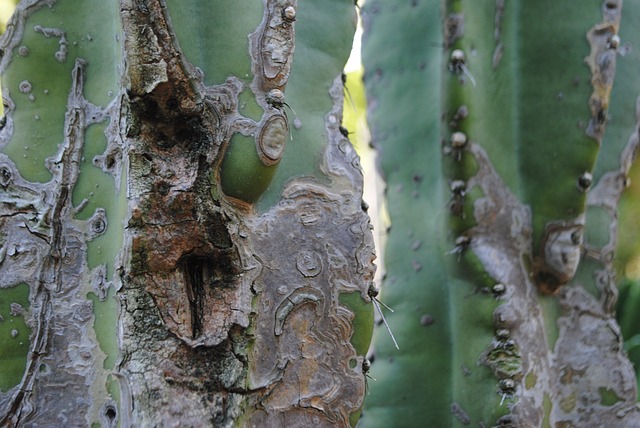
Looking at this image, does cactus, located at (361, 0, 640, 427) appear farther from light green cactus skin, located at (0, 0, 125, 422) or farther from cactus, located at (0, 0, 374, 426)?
light green cactus skin, located at (0, 0, 125, 422)

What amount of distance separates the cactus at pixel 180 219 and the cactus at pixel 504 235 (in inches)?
11.2

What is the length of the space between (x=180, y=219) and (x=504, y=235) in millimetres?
606

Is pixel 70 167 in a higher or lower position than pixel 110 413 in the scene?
higher

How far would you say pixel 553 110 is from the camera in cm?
107

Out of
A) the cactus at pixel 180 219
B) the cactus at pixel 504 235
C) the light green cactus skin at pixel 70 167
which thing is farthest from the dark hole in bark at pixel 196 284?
the cactus at pixel 504 235

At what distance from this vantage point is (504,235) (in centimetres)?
108

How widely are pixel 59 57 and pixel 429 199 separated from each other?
587mm

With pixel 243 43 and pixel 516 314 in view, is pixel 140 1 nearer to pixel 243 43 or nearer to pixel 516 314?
pixel 243 43

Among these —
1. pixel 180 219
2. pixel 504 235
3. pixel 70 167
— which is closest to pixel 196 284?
pixel 180 219

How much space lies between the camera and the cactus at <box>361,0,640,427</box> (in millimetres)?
1046

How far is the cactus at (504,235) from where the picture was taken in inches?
41.2

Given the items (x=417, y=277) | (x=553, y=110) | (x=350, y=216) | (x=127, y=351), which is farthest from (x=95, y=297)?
(x=553, y=110)

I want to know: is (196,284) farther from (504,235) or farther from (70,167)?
(504,235)

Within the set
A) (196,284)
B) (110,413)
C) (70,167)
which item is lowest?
(110,413)
